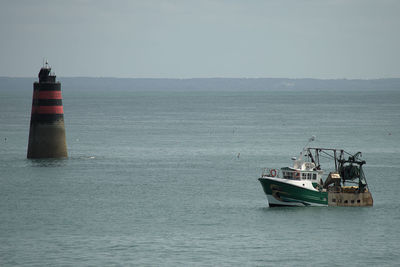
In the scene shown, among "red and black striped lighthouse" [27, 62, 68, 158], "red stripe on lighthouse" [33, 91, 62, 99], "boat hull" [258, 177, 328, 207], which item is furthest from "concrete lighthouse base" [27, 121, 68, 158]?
"boat hull" [258, 177, 328, 207]

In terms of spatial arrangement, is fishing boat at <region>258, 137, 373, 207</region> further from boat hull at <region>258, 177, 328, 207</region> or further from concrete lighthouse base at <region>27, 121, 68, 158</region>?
concrete lighthouse base at <region>27, 121, 68, 158</region>

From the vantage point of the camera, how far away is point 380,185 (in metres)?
87.7

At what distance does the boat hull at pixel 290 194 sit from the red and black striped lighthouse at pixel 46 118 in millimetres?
33432

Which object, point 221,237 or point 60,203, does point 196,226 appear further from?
point 60,203

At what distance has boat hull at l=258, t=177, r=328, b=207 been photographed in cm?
7300

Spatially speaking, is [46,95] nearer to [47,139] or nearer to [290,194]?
[47,139]

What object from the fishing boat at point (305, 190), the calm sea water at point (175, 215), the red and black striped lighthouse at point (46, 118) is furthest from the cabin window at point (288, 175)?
the red and black striped lighthouse at point (46, 118)

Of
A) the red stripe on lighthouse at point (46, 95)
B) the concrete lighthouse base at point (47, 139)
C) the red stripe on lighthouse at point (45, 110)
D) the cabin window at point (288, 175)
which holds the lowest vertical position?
the cabin window at point (288, 175)

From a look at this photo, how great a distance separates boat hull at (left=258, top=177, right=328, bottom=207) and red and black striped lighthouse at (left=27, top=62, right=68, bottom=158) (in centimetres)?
3343

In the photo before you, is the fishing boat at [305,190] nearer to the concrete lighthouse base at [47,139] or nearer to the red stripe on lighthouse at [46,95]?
the concrete lighthouse base at [47,139]

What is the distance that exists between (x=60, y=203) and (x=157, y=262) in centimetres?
2389

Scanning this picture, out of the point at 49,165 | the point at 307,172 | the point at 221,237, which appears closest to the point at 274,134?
the point at 49,165

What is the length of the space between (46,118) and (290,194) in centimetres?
3597

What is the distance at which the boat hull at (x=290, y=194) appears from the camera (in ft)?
240
